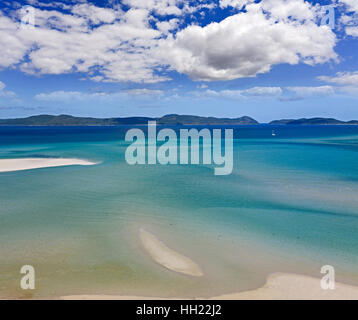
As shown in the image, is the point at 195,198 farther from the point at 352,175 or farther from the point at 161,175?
the point at 352,175

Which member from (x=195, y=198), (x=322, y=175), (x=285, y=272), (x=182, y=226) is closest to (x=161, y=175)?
(x=195, y=198)

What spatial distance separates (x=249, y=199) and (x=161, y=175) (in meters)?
10.4

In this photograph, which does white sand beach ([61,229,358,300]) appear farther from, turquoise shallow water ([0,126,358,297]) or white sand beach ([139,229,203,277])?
turquoise shallow water ([0,126,358,297])

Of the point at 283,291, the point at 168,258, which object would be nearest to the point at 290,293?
the point at 283,291

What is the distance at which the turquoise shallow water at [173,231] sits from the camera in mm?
8492

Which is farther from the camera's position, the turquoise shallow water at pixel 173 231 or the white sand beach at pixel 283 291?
the turquoise shallow water at pixel 173 231

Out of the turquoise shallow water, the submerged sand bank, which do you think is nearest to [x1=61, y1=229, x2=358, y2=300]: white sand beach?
the submerged sand bank

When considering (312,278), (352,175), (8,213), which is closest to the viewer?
(312,278)

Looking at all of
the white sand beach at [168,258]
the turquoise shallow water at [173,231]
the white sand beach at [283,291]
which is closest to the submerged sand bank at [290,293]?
the white sand beach at [283,291]

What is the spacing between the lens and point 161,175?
25.3 metres

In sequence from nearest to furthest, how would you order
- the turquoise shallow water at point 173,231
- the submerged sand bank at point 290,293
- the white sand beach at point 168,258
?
the submerged sand bank at point 290,293
the turquoise shallow water at point 173,231
the white sand beach at point 168,258

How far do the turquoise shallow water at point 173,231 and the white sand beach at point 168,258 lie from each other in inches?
12.5

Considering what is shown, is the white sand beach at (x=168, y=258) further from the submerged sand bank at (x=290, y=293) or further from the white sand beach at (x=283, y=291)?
the submerged sand bank at (x=290, y=293)
